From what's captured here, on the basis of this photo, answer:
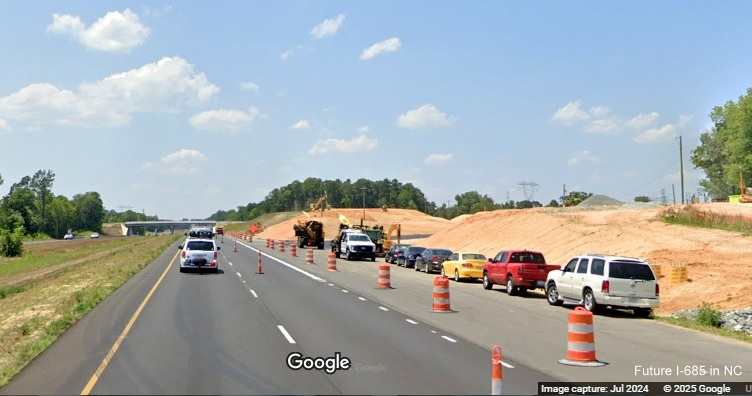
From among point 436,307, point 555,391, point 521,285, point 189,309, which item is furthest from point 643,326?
point 189,309

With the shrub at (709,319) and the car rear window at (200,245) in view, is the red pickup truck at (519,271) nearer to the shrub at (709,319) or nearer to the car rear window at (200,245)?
the shrub at (709,319)

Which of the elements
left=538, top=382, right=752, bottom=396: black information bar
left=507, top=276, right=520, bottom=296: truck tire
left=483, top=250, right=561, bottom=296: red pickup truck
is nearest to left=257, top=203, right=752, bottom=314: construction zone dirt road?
left=483, top=250, right=561, bottom=296: red pickup truck

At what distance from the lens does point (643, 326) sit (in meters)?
19.4

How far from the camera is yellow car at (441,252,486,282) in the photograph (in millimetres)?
34562

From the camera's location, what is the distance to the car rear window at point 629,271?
21.6m

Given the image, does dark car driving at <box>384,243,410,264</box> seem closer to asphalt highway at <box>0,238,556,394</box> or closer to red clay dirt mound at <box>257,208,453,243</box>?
asphalt highway at <box>0,238,556,394</box>

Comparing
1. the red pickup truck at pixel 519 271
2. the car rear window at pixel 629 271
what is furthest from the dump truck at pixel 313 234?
the car rear window at pixel 629 271

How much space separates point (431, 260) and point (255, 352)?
28.8m

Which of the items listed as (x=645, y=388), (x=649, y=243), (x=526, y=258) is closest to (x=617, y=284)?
(x=526, y=258)

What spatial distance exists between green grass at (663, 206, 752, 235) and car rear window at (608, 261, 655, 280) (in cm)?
2864

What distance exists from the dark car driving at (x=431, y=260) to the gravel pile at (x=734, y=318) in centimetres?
1834

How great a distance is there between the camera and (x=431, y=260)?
41.6 m

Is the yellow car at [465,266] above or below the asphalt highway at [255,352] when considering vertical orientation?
above

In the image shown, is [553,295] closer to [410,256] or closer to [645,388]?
[645,388]
